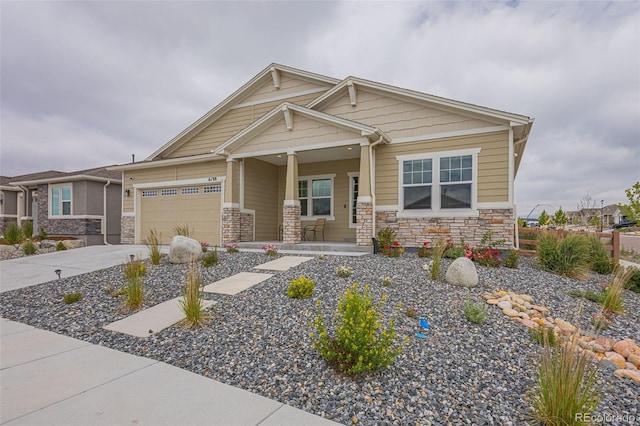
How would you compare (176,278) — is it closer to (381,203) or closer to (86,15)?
(381,203)

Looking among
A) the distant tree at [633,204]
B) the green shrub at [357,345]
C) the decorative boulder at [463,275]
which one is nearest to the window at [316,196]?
the decorative boulder at [463,275]

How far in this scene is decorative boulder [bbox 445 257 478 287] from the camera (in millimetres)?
4934

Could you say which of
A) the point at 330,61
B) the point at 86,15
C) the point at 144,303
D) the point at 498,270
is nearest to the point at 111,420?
the point at 144,303

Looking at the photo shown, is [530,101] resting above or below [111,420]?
above

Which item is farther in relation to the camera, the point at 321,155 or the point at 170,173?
the point at 170,173

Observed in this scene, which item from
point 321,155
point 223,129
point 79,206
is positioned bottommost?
point 79,206

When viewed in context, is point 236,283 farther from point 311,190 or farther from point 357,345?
point 311,190

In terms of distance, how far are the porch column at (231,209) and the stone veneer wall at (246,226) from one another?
0.18 m

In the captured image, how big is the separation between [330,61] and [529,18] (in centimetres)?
993

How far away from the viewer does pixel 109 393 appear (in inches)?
93.7

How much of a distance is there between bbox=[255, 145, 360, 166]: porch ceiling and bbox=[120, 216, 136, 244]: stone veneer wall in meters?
6.61

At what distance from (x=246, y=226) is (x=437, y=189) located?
653cm

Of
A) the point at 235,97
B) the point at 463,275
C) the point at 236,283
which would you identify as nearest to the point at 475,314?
the point at 463,275

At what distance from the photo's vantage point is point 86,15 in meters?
8.49
